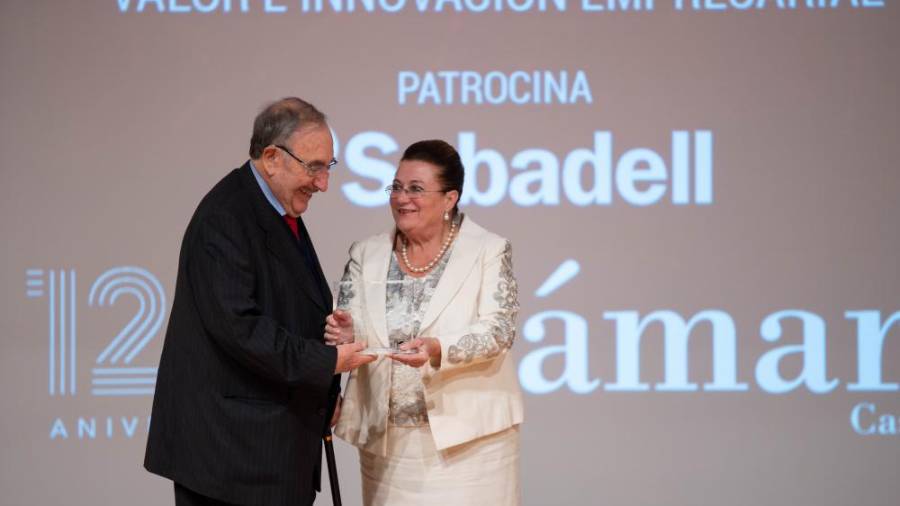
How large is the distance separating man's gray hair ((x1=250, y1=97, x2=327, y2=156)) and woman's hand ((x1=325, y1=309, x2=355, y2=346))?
1.44 feet

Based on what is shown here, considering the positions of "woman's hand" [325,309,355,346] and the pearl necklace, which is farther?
the pearl necklace

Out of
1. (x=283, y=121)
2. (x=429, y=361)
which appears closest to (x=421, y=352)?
(x=429, y=361)

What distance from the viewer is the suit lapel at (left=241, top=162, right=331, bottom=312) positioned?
2432mm

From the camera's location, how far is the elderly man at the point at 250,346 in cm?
232

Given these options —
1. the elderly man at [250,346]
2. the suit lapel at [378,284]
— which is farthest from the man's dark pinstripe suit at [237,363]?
the suit lapel at [378,284]

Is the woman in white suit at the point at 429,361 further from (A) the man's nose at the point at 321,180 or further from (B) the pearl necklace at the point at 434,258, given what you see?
(A) the man's nose at the point at 321,180

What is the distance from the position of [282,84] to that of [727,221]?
6.60ft

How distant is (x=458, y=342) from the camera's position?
256 cm

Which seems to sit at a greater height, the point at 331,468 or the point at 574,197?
the point at 574,197

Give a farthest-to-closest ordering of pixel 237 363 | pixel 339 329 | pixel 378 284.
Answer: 1. pixel 378 284
2. pixel 339 329
3. pixel 237 363

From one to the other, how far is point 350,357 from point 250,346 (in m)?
0.25

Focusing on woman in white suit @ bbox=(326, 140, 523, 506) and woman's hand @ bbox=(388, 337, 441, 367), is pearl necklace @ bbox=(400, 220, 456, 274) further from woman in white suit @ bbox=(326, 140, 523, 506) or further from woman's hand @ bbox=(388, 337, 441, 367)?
woman's hand @ bbox=(388, 337, 441, 367)

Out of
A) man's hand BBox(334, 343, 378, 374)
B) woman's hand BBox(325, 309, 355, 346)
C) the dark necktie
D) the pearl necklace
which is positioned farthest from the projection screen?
man's hand BBox(334, 343, 378, 374)

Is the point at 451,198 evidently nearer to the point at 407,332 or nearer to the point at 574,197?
the point at 407,332
